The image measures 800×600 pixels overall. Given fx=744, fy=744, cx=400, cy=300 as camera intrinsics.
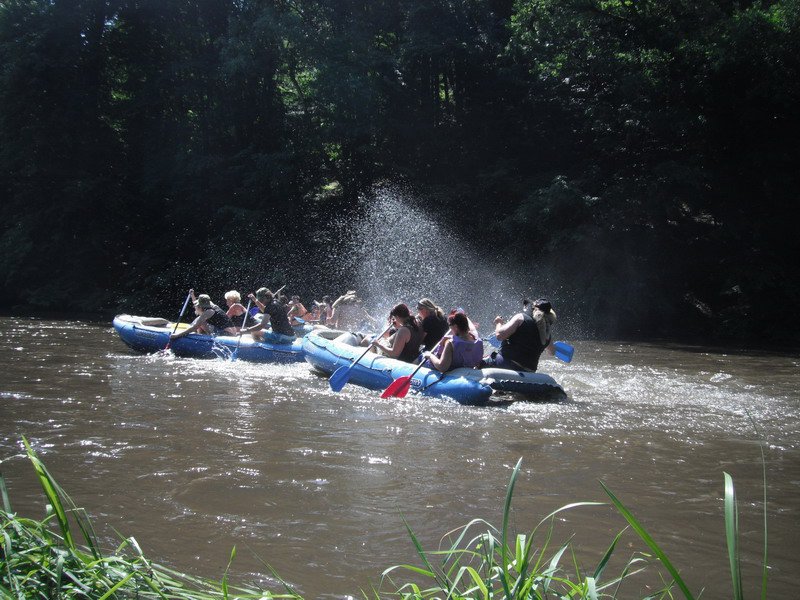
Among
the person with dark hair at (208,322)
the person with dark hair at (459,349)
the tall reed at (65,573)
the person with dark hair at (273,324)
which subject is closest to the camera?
the tall reed at (65,573)

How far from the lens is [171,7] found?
77.5 feet

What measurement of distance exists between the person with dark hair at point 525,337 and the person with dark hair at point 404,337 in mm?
1098

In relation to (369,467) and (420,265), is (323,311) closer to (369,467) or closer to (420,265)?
(420,265)

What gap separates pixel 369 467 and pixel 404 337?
3.67 meters

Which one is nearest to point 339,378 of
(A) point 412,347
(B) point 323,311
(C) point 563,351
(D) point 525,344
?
(A) point 412,347

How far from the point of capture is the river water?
12.3ft

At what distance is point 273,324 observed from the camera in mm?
10977

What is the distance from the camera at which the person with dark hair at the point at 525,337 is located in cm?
808

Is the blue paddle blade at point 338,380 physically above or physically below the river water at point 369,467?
above

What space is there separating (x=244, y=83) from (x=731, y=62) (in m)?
13.4

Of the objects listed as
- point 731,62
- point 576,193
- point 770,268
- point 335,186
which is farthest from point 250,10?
point 770,268

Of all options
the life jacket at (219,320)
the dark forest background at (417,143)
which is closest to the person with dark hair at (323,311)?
the life jacket at (219,320)

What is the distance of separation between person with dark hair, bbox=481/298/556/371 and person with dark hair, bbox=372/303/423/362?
1098mm

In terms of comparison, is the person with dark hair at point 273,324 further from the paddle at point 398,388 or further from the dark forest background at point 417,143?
the dark forest background at point 417,143
